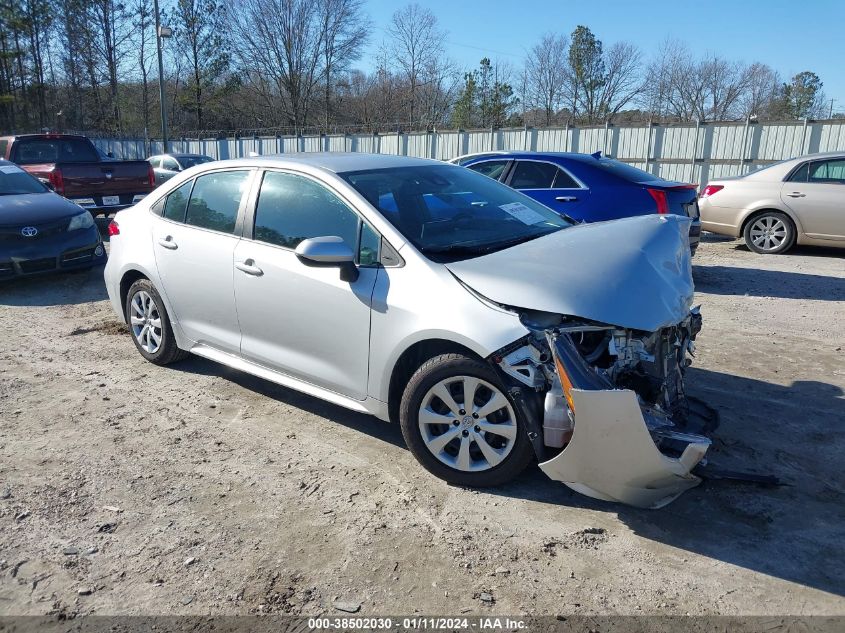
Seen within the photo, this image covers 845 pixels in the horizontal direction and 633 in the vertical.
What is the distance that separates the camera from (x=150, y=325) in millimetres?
5340

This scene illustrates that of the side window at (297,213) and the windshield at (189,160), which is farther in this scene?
the windshield at (189,160)

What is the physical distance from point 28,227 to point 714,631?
8.34 m

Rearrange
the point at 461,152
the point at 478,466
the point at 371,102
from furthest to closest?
the point at 371,102 → the point at 461,152 → the point at 478,466

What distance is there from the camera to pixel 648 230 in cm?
400

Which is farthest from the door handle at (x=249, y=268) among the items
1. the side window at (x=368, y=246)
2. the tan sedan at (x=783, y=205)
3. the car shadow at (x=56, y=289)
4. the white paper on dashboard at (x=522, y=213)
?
the tan sedan at (x=783, y=205)

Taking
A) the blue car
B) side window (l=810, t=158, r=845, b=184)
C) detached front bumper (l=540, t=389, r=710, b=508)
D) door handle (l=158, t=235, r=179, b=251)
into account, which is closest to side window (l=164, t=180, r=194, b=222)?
door handle (l=158, t=235, r=179, b=251)

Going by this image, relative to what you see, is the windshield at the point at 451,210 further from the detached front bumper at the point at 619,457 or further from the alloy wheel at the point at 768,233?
the alloy wheel at the point at 768,233

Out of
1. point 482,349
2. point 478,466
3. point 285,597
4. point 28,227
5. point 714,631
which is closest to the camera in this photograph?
point 714,631

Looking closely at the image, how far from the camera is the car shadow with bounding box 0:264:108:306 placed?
7.73 m

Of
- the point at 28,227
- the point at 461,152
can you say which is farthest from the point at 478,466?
the point at 461,152

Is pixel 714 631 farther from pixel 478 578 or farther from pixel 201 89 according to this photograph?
pixel 201 89

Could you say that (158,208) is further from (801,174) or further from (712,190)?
(801,174)

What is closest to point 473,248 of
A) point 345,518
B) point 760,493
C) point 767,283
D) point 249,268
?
point 249,268

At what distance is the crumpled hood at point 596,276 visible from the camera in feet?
10.3
